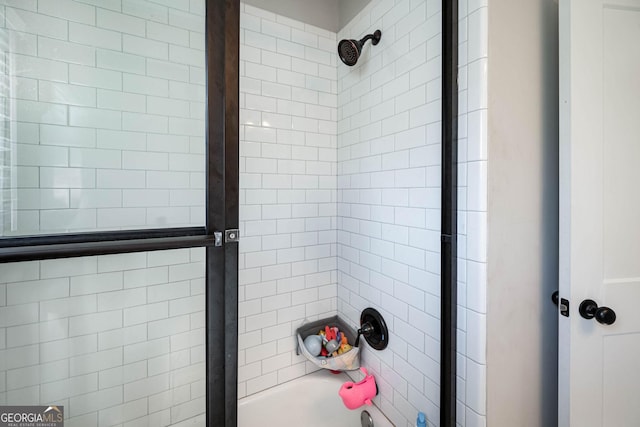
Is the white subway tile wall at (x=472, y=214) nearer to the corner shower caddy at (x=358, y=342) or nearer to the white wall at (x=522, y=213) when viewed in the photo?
the white wall at (x=522, y=213)

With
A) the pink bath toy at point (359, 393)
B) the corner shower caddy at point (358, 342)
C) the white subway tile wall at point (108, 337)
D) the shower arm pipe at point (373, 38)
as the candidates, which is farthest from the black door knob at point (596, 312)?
the shower arm pipe at point (373, 38)

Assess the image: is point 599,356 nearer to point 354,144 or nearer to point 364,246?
point 364,246

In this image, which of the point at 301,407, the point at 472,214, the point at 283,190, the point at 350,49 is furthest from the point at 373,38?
the point at 301,407

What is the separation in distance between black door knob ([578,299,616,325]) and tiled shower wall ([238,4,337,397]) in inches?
49.4

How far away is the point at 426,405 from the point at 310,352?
0.67 metres

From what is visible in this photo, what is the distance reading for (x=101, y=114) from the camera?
758 mm

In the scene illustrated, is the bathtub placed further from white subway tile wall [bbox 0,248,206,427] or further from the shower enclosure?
white subway tile wall [bbox 0,248,206,427]

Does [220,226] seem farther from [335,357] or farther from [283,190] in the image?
[335,357]

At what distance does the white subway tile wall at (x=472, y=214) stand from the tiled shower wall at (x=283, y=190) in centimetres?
99

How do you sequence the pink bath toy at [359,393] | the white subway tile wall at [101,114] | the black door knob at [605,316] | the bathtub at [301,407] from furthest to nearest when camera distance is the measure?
the bathtub at [301,407] < the pink bath toy at [359,393] < the black door knob at [605,316] < the white subway tile wall at [101,114]

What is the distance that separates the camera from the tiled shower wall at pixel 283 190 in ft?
5.06

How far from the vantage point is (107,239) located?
0.71 metres

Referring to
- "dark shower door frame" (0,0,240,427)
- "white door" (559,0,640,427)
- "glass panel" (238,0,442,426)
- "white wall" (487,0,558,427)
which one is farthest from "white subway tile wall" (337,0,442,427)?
"dark shower door frame" (0,0,240,427)

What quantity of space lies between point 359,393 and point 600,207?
1372 millimetres
